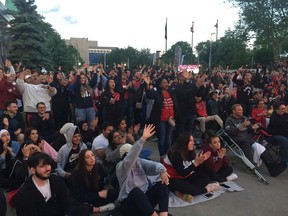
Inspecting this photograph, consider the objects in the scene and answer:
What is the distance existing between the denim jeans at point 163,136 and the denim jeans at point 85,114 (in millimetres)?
1924

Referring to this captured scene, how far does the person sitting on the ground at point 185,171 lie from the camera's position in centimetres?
504

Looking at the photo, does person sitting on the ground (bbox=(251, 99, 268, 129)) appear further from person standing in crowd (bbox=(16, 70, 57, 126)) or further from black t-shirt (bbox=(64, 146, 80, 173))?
person standing in crowd (bbox=(16, 70, 57, 126))

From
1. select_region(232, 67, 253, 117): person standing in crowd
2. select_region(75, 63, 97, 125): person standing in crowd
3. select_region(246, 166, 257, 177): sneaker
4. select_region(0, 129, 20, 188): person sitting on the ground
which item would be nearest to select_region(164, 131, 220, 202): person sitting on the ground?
select_region(246, 166, 257, 177): sneaker

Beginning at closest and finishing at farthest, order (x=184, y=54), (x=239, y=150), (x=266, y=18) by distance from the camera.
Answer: (x=239, y=150)
(x=266, y=18)
(x=184, y=54)

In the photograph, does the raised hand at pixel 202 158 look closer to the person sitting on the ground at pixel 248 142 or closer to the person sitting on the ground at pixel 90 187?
the person sitting on the ground at pixel 90 187

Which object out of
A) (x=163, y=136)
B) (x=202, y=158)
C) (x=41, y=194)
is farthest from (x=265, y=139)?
(x=41, y=194)

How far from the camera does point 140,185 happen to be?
14.5 feet

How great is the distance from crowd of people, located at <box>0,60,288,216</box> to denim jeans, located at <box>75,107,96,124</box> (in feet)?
0.08

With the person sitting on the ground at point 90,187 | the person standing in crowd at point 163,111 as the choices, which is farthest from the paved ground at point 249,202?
the person standing in crowd at point 163,111

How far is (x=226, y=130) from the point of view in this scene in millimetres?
6832

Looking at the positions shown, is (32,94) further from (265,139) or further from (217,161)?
(265,139)

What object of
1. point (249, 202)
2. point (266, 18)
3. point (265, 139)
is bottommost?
point (249, 202)

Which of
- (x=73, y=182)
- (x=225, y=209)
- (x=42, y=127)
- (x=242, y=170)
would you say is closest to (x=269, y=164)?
(x=242, y=170)

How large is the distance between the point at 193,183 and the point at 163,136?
1738mm
